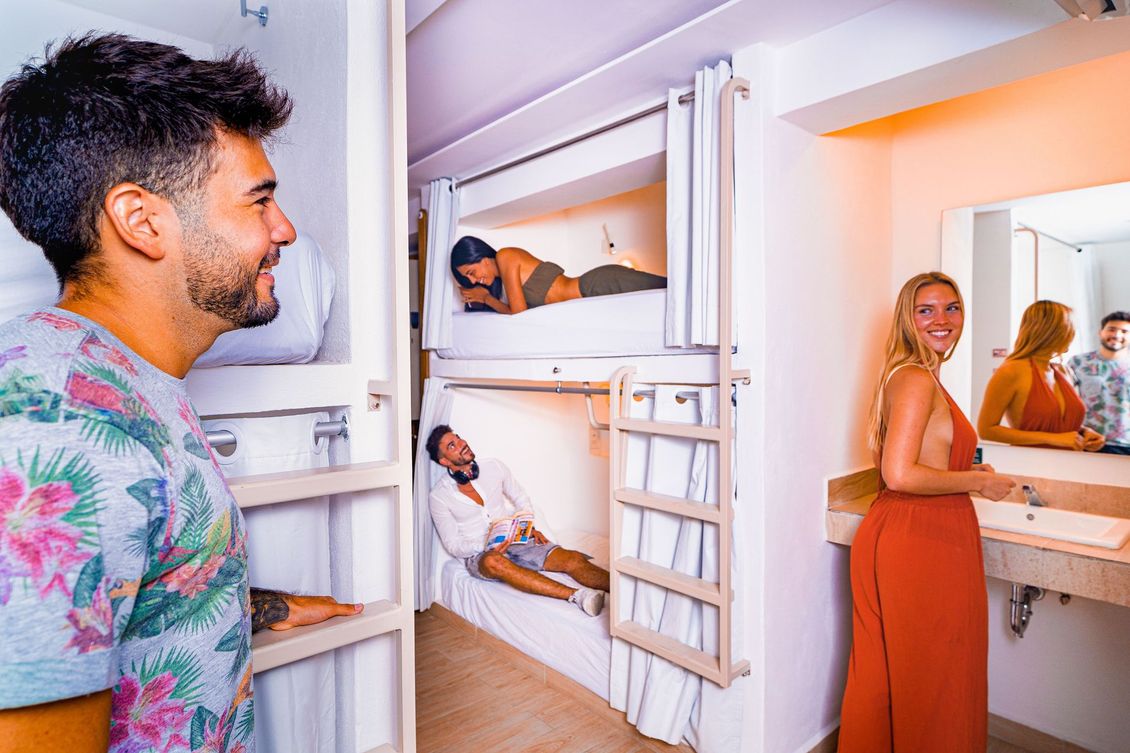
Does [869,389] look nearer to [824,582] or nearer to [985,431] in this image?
[985,431]

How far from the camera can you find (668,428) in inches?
84.0

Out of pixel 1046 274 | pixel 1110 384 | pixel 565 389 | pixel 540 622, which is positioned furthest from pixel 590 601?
pixel 1046 274

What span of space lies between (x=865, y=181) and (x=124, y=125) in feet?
8.31

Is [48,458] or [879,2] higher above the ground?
[879,2]

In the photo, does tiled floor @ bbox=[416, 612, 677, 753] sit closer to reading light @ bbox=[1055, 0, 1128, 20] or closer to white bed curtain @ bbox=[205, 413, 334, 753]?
white bed curtain @ bbox=[205, 413, 334, 753]

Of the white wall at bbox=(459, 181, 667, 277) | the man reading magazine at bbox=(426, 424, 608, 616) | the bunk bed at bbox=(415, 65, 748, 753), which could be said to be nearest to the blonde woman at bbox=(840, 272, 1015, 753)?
the bunk bed at bbox=(415, 65, 748, 753)

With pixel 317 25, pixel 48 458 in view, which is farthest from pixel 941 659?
pixel 317 25

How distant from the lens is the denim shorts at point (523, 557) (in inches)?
123

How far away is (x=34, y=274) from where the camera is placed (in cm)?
110

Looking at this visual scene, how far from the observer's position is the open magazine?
3357mm

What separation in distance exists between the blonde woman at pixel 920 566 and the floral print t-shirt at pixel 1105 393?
0.57 metres

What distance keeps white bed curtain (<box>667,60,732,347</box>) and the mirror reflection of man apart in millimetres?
1399

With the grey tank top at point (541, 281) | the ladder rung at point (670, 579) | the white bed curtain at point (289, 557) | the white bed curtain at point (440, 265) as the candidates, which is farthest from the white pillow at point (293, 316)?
the white bed curtain at point (440, 265)

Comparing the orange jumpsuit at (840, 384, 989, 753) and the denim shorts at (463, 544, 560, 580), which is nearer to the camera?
the orange jumpsuit at (840, 384, 989, 753)
